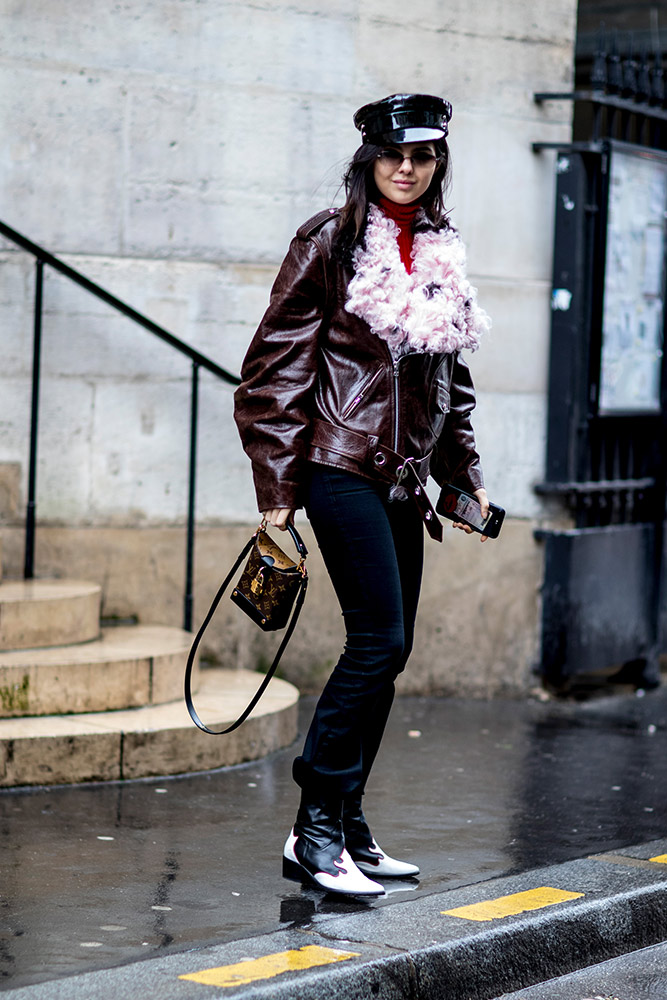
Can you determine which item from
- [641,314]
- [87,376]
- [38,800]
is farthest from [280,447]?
[641,314]

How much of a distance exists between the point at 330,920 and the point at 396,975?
1.05ft

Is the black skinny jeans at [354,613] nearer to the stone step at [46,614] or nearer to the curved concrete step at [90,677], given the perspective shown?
the curved concrete step at [90,677]

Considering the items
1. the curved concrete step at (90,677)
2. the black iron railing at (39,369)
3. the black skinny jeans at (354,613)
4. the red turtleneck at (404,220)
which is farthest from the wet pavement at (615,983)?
the black iron railing at (39,369)

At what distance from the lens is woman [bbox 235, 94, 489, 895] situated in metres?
3.65

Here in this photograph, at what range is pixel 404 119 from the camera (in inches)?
145

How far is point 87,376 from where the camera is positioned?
626 cm

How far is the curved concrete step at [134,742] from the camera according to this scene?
4805mm

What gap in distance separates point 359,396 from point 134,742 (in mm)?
1843

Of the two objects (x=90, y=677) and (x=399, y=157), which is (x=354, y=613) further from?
(x=90, y=677)

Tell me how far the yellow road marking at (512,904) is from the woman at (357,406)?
0.25m

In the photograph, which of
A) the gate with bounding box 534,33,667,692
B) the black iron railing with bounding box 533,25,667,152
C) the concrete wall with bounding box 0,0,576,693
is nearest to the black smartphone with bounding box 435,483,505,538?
the concrete wall with bounding box 0,0,576,693

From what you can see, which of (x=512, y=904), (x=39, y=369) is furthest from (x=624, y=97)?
(x=512, y=904)

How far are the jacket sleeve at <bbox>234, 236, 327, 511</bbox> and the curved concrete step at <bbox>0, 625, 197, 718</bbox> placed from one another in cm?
175

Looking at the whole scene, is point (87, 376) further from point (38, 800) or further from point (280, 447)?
point (280, 447)
